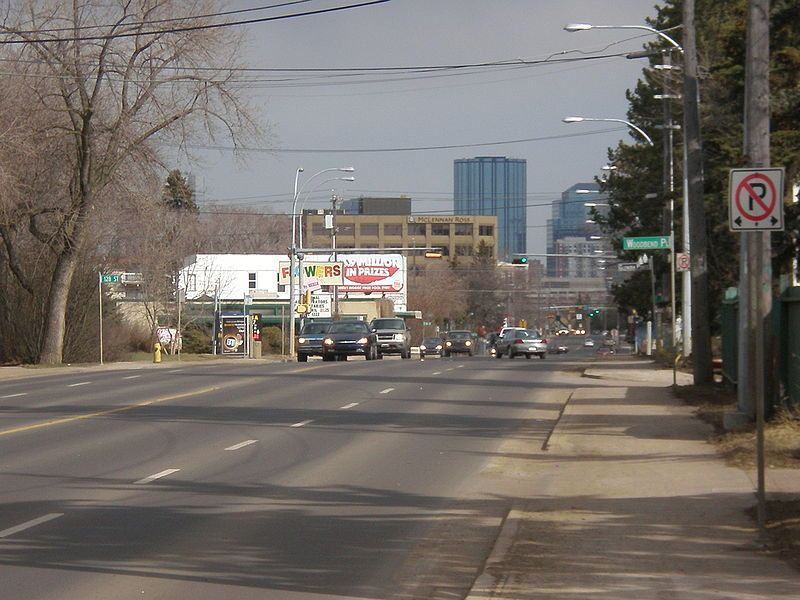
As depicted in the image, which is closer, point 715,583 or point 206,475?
point 715,583

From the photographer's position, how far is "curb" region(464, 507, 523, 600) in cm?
777

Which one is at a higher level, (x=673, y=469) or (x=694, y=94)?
→ (x=694, y=94)

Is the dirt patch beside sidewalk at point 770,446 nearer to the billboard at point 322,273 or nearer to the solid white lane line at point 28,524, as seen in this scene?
the solid white lane line at point 28,524

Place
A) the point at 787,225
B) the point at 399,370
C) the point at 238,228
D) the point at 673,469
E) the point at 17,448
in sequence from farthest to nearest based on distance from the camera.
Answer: the point at 238,228 < the point at 399,370 < the point at 787,225 < the point at 17,448 < the point at 673,469

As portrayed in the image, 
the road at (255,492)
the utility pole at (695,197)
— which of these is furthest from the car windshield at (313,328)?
the utility pole at (695,197)

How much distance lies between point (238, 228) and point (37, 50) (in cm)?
8859

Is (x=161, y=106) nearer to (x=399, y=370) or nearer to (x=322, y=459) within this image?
(x=399, y=370)

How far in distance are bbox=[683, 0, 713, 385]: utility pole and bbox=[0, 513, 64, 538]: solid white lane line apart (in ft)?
51.6

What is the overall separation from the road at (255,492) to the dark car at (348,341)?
21.4 metres

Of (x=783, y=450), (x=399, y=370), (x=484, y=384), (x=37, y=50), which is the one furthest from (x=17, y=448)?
(x=37, y=50)

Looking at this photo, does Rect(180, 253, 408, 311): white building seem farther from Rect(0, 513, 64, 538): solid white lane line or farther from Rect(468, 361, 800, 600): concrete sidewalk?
Rect(0, 513, 64, 538): solid white lane line

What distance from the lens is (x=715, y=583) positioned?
305 inches

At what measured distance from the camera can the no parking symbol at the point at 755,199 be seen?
982cm

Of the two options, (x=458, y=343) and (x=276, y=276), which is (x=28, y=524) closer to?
(x=458, y=343)
